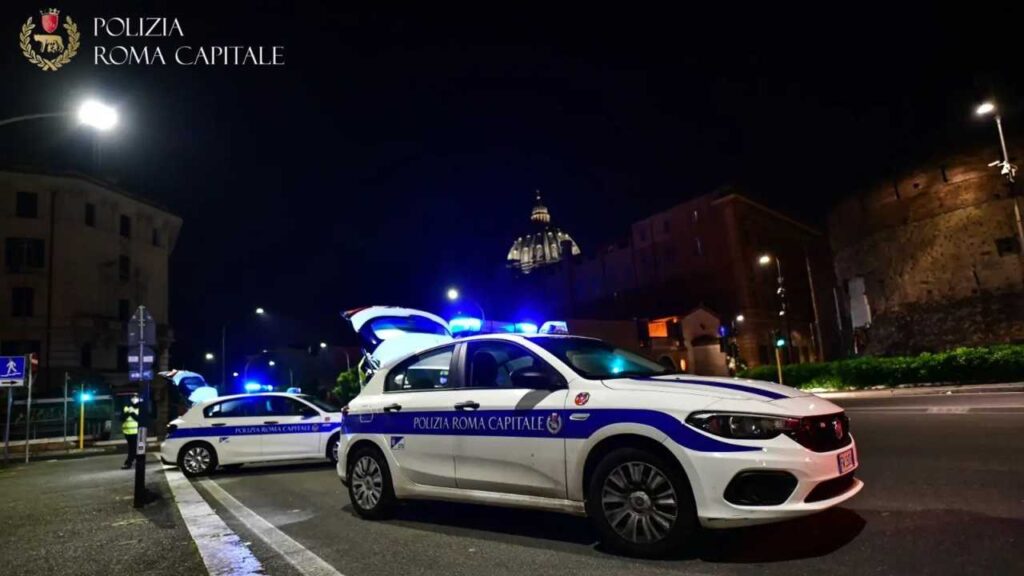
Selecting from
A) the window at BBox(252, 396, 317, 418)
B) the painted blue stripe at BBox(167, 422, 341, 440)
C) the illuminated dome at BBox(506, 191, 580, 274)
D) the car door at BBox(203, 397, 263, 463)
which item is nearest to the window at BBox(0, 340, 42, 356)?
the painted blue stripe at BBox(167, 422, 341, 440)

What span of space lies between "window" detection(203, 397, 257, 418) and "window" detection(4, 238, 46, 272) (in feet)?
114

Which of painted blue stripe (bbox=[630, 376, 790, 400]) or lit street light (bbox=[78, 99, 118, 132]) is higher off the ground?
lit street light (bbox=[78, 99, 118, 132])

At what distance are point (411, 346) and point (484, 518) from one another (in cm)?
787

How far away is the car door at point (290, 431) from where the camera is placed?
11453 millimetres

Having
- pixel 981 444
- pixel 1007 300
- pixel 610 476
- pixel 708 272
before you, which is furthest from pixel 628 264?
pixel 610 476

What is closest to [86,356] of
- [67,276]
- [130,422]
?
[67,276]

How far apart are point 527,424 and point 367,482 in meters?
2.23

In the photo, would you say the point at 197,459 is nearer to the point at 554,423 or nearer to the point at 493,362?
the point at 493,362

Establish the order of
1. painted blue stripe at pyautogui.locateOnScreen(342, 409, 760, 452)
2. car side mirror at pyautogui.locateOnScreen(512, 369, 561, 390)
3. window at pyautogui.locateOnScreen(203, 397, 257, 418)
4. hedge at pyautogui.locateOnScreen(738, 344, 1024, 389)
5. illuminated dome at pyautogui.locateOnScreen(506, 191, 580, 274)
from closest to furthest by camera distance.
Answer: painted blue stripe at pyautogui.locateOnScreen(342, 409, 760, 452)
car side mirror at pyautogui.locateOnScreen(512, 369, 561, 390)
window at pyautogui.locateOnScreen(203, 397, 257, 418)
hedge at pyautogui.locateOnScreen(738, 344, 1024, 389)
illuminated dome at pyautogui.locateOnScreen(506, 191, 580, 274)

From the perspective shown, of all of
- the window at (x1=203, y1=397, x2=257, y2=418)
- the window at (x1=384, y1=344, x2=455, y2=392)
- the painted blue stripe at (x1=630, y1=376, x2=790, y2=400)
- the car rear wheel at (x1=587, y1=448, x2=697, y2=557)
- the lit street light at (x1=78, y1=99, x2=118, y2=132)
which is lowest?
the car rear wheel at (x1=587, y1=448, x2=697, y2=557)

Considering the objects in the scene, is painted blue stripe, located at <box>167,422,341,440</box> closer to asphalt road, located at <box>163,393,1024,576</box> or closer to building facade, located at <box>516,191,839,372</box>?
asphalt road, located at <box>163,393,1024,576</box>

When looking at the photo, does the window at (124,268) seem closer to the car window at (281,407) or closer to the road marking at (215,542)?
the car window at (281,407)

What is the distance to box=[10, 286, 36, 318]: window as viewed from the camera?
37531 mm

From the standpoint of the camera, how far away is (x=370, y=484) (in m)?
6.30
